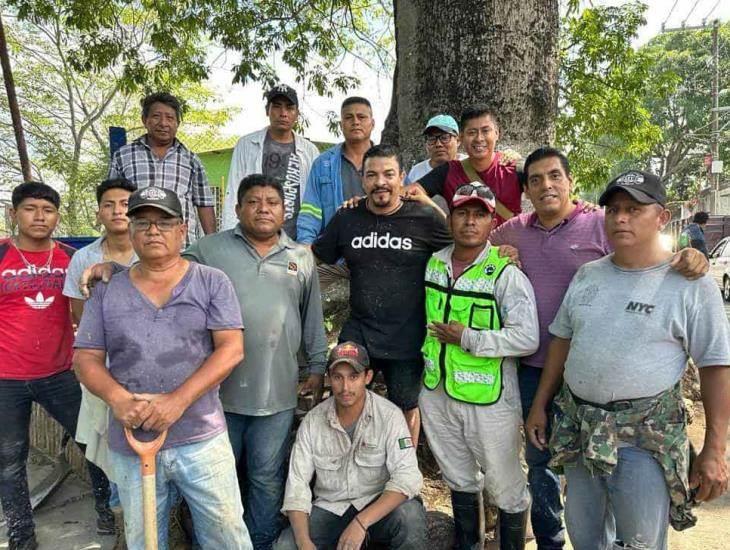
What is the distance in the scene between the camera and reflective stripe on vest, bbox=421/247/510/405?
2.84 metres

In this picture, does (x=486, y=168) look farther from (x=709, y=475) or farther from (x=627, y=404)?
(x=709, y=475)

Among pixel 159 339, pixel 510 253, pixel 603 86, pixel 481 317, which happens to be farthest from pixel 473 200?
pixel 603 86

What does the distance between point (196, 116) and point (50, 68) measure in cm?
456

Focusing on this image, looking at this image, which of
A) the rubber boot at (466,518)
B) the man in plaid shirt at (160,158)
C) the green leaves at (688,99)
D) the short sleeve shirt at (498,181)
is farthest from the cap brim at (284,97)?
the green leaves at (688,99)

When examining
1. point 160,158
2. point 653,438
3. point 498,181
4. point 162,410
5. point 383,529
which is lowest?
point 383,529

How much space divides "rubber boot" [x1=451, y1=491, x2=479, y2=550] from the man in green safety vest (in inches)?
1.5

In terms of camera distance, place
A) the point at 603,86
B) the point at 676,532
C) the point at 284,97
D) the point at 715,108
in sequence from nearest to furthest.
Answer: the point at 676,532, the point at 284,97, the point at 603,86, the point at 715,108

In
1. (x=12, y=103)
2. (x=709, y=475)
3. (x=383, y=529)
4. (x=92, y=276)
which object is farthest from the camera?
(x=12, y=103)

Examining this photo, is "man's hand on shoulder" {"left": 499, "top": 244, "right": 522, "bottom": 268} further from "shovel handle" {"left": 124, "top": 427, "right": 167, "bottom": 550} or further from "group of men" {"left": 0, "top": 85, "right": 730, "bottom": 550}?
"shovel handle" {"left": 124, "top": 427, "right": 167, "bottom": 550}

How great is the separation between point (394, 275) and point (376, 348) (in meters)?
0.43

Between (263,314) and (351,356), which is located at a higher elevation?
(263,314)

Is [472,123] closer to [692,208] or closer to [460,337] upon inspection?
[460,337]

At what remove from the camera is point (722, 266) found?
14.9 m

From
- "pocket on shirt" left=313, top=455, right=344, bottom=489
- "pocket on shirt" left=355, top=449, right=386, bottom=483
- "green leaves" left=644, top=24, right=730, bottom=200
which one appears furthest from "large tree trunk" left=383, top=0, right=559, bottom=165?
"green leaves" left=644, top=24, right=730, bottom=200
